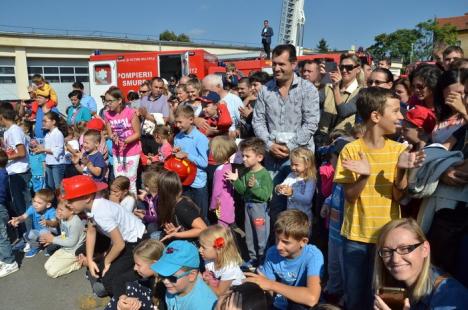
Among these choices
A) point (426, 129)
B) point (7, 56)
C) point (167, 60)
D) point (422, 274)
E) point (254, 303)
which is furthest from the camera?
point (7, 56)

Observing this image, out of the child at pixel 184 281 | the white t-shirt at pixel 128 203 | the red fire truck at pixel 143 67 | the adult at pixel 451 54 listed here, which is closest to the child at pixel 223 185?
the white t-shirt at pixel 128 203

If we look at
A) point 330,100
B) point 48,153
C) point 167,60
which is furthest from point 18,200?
point 167,60

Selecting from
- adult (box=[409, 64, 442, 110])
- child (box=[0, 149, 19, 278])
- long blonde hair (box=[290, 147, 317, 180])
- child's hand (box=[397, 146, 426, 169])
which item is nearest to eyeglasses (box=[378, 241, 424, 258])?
child's hand (box=[397, 146, 426, 169])

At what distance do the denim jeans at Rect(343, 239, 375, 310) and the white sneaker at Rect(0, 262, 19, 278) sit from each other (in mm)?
4054

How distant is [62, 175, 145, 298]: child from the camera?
138 inches

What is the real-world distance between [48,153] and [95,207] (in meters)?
2.75

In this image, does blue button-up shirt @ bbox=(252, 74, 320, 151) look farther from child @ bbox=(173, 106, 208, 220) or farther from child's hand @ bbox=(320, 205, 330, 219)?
child @ bbox=(173, 106, 208, 220)

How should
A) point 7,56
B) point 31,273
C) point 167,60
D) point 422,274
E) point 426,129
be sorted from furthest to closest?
point 7,56, point 167,60, point 31,273, point 426,129, point 422,274

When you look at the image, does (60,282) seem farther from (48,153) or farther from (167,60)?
(167,60)

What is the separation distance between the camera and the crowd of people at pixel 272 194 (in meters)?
2.17

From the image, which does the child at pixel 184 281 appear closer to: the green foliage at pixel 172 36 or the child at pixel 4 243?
the child at pixel 4 243

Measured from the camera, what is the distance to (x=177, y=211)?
11.8ft

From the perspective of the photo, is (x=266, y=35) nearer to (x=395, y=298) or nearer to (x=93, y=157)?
(x=93, y=157)

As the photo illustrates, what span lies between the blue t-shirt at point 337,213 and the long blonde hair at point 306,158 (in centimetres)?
49
